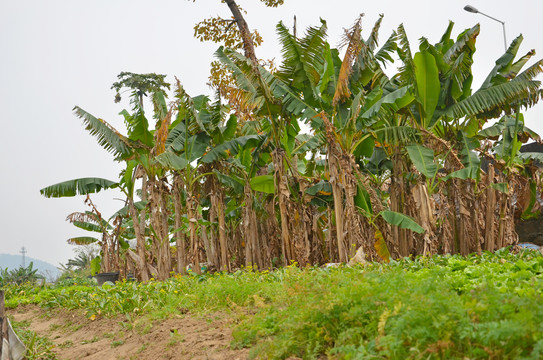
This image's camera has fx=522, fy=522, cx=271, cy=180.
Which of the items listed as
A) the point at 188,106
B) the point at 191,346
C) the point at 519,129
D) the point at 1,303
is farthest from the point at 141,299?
the point at 519,129

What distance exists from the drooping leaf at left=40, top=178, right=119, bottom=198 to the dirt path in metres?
4.49

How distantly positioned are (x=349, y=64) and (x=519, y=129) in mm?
5616

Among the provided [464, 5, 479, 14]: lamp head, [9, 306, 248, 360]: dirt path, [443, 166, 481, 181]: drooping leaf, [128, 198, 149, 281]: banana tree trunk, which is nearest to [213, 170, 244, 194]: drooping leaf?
[128, 198, 149, 281]: banana tree trunk

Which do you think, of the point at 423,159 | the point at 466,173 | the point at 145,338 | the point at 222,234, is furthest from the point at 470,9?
the point at 145,338

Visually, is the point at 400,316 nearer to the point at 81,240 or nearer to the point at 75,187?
the point at 75,187

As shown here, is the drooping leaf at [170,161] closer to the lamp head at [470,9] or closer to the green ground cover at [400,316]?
the green ground cover at [400,316]

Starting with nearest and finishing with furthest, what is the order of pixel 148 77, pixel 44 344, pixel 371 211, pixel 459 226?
pixel 44 344, pixel 371 211, pixel 459 226, pixel 148 77

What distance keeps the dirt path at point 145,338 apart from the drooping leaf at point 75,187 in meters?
4.49

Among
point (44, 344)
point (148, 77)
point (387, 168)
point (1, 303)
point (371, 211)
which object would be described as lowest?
point (44, 344)

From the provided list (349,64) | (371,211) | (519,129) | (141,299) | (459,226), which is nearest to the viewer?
(141,299)

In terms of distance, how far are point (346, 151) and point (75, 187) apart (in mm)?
7082

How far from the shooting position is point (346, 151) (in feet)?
37.7

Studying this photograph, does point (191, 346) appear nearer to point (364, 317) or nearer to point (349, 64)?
point (364, 317)

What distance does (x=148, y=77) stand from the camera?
2791cm
